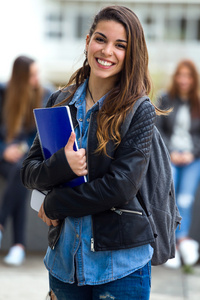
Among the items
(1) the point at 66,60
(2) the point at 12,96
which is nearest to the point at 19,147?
(2) the point at 12,96

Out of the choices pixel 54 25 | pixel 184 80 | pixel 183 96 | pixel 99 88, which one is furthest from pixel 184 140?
pixel 54 25

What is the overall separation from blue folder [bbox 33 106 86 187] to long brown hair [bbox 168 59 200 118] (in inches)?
132

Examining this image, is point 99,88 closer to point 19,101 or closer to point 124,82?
point 124,82

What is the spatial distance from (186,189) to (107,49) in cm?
329

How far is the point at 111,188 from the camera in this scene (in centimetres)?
201

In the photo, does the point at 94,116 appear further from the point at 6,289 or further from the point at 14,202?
the point at 14,202

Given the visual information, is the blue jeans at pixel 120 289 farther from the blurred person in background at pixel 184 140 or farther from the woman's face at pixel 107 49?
the blurred person in background at pixel 184 140

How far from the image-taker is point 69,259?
2152 millimetres

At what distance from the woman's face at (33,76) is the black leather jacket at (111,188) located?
312 centimetres

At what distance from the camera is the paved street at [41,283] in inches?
166

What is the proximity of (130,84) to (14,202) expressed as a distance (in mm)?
3134

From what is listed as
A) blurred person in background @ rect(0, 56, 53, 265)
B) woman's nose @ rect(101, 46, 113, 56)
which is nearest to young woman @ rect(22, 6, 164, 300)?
woman's nose @ rect(101, 46, 113, 56)

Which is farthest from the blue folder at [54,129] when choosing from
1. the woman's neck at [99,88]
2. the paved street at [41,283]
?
the paved street at [41,283]

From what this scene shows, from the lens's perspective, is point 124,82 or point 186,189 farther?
point 186,189
